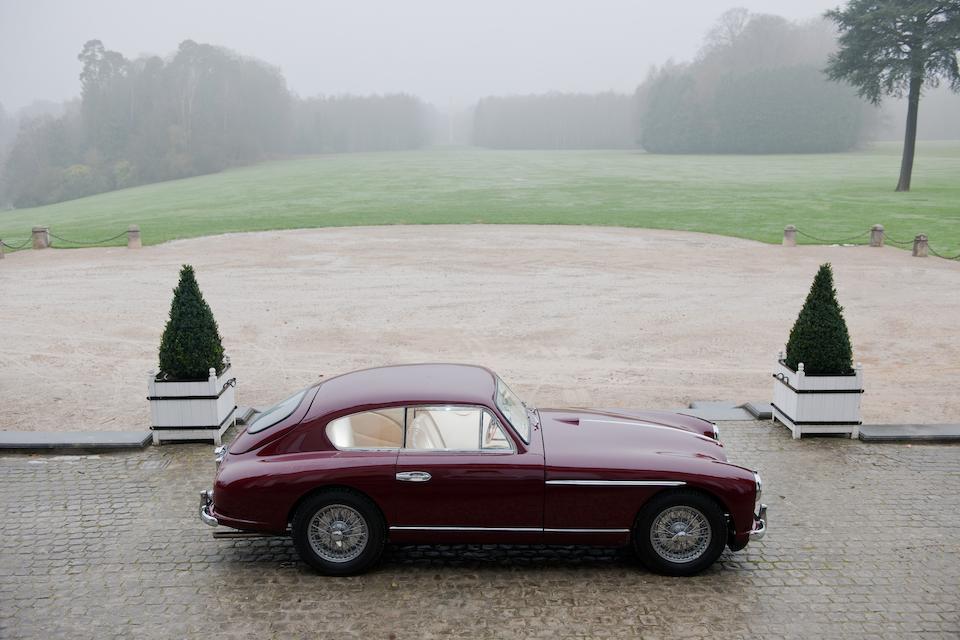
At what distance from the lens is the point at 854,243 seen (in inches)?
1213

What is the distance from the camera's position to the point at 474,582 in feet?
22.0

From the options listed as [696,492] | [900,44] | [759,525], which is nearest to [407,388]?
[696,492]

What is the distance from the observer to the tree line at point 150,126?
3880 inches

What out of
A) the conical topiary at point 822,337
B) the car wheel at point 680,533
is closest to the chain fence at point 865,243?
the conical topiary at point 822,337

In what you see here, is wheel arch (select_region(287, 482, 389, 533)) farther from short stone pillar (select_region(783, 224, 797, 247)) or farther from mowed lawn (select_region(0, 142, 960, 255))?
mowed lawn (select_region(0, 142, 960, 255))

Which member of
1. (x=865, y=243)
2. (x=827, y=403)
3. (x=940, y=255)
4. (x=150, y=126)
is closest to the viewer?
(x=827, y=403)

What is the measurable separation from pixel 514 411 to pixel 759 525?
2.31m

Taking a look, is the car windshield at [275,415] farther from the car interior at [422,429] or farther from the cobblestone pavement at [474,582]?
the cobblestone pavement at [474,582]

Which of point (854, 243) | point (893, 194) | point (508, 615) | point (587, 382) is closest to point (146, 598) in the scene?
point (508, 615)

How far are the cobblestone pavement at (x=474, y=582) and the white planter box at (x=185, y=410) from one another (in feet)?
4.70

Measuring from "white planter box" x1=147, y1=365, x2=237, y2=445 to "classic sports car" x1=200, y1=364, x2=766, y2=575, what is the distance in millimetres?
3356

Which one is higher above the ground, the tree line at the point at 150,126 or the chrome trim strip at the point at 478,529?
the tree line at the point at 150,126

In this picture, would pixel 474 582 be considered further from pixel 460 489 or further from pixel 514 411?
pixel 514 411

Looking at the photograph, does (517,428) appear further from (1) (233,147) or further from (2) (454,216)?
(1) (233,147)
